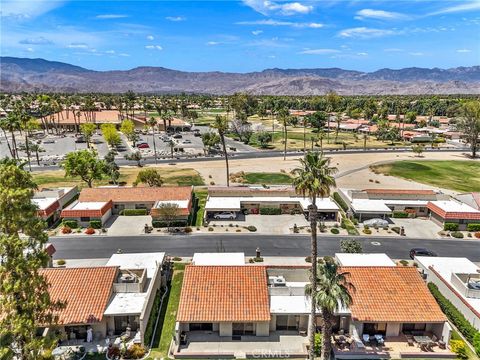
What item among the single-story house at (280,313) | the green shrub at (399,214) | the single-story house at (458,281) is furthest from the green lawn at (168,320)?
the green shrub at (399,214)

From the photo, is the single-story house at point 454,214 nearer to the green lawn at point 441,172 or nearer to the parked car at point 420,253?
the parked car at point 420,253

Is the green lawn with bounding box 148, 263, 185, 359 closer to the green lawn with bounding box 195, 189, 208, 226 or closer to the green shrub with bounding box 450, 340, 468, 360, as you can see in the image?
the green lawn with bounding box 195, 189, 208, 226

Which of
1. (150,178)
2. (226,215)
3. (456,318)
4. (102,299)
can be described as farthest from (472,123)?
(102,299)

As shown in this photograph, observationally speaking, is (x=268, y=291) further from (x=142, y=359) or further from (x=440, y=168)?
(x=440, y=168)

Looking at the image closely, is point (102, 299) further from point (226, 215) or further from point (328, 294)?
point (226, 215)

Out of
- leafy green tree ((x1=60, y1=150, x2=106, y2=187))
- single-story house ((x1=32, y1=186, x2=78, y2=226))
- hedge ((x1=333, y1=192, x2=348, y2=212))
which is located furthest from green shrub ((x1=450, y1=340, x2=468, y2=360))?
leafy green tree ((x1=60, y1=150, x2=106, y2=187))
